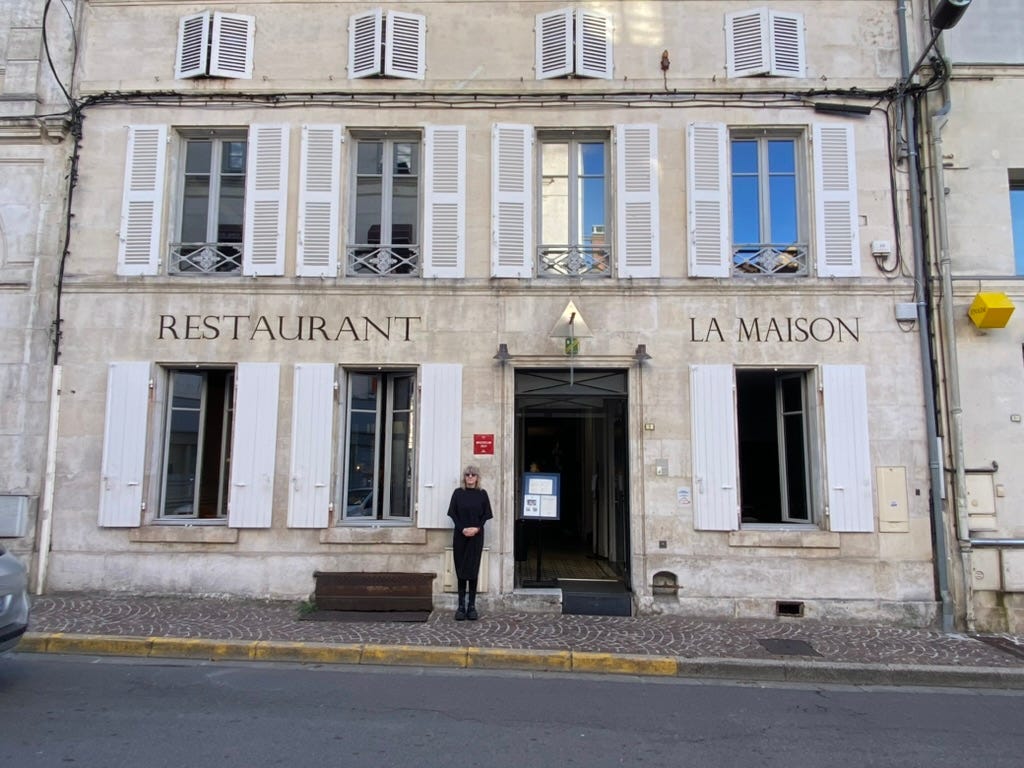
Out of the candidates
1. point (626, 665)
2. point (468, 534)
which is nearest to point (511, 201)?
point (468, 534)

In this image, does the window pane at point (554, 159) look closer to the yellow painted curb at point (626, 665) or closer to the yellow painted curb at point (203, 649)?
the yellow painted curb at point (626, 665)

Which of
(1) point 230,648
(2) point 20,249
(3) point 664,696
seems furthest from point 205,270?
(3) point 664,696

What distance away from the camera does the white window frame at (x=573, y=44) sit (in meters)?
8.48

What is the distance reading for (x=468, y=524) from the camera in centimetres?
754

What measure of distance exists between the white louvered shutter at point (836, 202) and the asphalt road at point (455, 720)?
4.82 meters

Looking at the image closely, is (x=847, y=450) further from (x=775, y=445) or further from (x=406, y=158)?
(x=406, y=158)

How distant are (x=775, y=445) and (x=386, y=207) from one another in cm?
592

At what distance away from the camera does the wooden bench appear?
7.69m

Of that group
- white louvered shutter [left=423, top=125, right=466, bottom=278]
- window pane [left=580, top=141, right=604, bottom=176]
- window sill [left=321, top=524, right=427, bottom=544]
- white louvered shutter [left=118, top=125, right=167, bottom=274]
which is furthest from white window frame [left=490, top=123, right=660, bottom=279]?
white louvered shutter [left=118, top=125, right=167, bottom=274]

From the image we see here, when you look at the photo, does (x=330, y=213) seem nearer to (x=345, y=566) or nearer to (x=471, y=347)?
(x=471, y=347)

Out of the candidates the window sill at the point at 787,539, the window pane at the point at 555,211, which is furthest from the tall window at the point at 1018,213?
the window pane at the point at 555,211

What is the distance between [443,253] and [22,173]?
5.63 meters

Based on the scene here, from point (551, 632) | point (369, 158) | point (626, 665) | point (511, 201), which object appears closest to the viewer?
point (626, 665)

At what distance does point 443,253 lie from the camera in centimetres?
834
